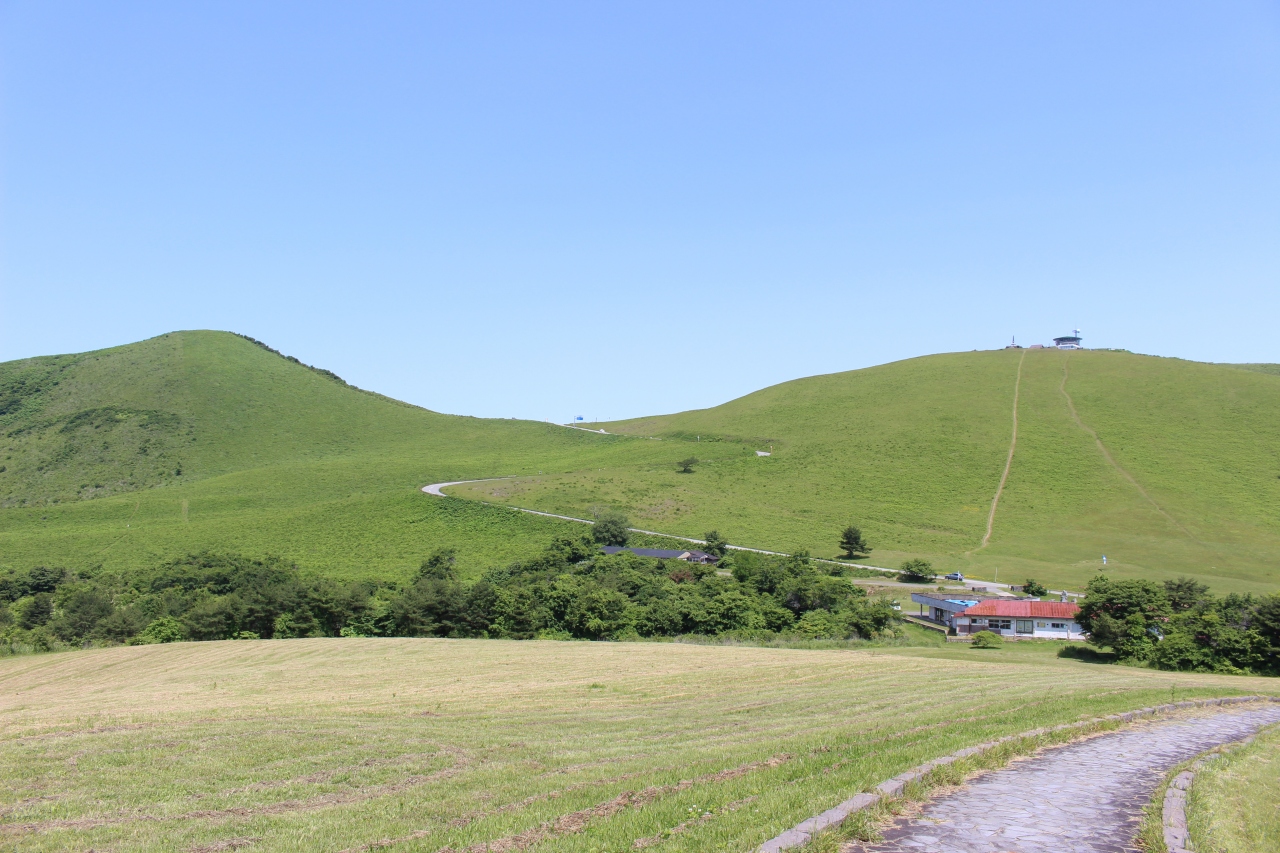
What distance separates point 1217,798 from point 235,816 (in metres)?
11.8

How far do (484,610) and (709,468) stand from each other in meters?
64.4

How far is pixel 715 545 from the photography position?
255 feet

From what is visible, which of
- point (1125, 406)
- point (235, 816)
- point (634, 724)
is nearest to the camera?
point (235, 816)

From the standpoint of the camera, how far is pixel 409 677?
100 feet

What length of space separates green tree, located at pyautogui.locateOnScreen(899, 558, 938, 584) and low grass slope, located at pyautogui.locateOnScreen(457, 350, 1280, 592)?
5468 mm

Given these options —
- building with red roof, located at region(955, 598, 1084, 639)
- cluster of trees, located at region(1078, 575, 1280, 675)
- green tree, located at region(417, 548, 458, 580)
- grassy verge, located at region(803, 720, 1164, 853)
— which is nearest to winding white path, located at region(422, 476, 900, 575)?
green tree, located at region(417, 548, 458, 580)

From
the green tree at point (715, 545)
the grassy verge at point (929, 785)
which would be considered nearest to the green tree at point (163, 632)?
the green tree at point (715, 545)

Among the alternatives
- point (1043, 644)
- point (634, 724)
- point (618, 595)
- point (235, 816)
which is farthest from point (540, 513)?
point (235, 816)

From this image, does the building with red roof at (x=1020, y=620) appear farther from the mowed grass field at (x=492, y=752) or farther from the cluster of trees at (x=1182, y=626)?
the mowed grass field at (x=492, y=752)

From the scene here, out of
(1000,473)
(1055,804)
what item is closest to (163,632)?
(1055,804)

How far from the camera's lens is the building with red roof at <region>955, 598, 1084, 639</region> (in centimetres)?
5800

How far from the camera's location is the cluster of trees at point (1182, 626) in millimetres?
42406

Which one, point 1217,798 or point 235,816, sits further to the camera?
point 235,816

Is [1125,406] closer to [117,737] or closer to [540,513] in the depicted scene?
[540,513]
